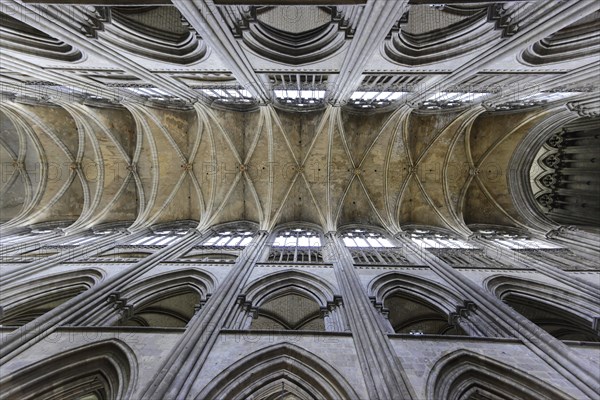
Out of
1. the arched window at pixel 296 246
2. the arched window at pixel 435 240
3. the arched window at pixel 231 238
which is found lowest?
the arched window at pixel 435 240

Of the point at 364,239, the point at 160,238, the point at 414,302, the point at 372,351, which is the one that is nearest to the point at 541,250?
the point at 414,302

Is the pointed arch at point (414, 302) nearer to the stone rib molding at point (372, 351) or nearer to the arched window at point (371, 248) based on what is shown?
the stone rib molding at point (372, 351)

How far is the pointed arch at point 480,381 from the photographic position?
5.98m

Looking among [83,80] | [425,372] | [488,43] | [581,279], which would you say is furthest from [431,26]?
[83,80]

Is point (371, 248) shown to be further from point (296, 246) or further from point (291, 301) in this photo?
point (291, 301)

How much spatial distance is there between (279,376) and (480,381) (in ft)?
13.8

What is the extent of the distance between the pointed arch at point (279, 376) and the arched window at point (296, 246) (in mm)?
5835

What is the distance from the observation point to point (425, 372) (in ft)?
20.2

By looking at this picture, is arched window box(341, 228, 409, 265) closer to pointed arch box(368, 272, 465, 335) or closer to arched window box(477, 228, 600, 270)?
pointed arch box(368, 272, 465, 335)

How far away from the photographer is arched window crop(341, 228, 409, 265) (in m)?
12.6

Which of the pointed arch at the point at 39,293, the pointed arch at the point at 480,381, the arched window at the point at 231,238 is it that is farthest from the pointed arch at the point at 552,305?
the pointed arch at the point at 39,293

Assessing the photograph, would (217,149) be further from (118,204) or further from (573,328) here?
(573,328)

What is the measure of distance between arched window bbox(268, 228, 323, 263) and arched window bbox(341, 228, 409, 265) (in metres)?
1.63

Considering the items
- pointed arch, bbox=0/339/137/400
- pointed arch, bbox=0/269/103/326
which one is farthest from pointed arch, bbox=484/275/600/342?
pointed arch, bbox=0/269/103/326
